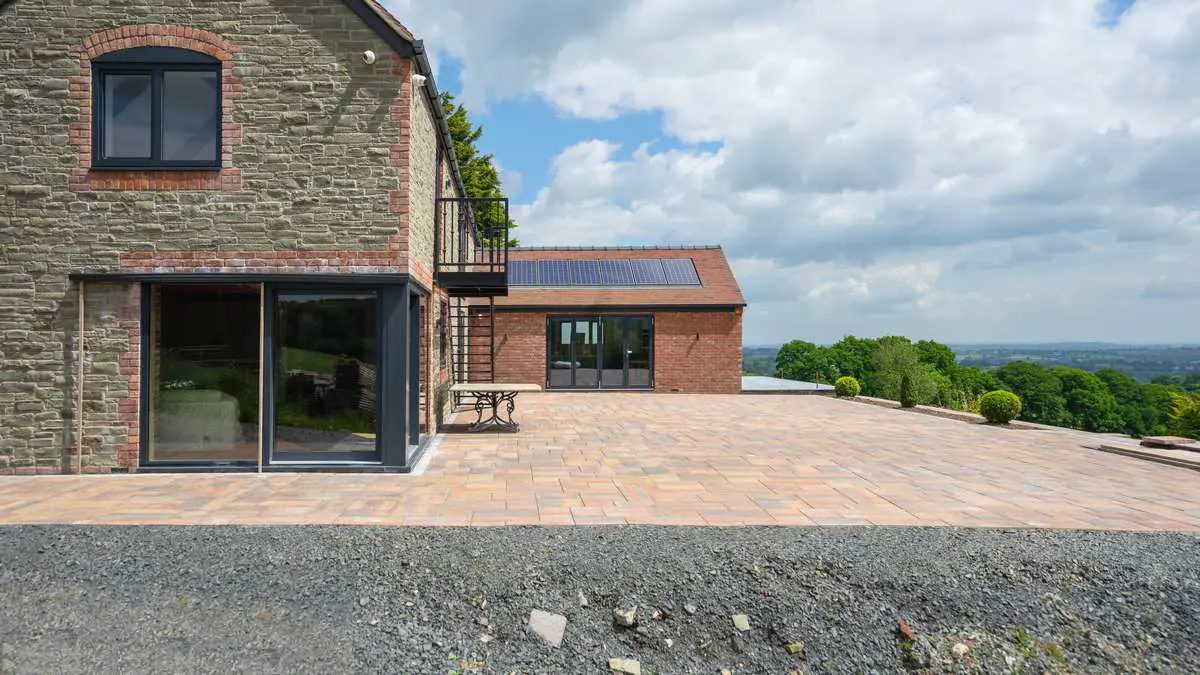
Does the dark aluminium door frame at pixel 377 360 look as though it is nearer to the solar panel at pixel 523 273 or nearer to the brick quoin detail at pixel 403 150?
the brick quoin detail at pixel 403 150

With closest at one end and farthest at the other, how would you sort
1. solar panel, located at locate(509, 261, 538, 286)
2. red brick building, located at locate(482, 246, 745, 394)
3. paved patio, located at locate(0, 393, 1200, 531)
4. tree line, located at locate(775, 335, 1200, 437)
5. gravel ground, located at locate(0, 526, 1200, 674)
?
gravel ground, located at locate(0, 526, 1200, 674) < paved patio, located at locate(0, 393, 1200, 531) < red brick building, located at locate(482, 246, 745, 394) < solar panel, located at locate(509, 261, 538, 286) < tree line, located at locate(775, 335, 1200, 437)

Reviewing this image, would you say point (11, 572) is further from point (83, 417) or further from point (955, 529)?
point (955, 529)

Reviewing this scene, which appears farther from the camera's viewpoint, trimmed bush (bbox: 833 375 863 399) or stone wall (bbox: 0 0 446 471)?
trimmed bush (bbox: 833 375 863 399)

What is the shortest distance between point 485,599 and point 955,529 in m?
3.89

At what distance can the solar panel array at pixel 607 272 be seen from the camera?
71.6 ft

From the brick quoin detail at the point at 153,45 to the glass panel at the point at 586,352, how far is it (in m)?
13.4

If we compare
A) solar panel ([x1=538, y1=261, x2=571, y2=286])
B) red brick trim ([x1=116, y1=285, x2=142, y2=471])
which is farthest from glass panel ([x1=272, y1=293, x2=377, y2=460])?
solar panel ([x1=538, y1=261, x2=571, y2=286])

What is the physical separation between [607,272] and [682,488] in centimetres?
1580

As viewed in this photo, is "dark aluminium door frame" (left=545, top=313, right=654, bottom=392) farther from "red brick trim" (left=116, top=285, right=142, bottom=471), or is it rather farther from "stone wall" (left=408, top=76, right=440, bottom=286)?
"red brick trim" (left=116, top=285, right=142, bottom=471)

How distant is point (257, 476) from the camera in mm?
7633

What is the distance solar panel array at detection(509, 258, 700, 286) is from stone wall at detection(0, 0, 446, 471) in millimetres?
13571

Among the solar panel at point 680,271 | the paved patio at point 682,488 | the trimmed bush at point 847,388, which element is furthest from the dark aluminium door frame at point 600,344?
the paved patio at point 682,488

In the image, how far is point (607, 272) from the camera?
2247 centimetres

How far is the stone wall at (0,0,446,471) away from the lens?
7.73 metres
